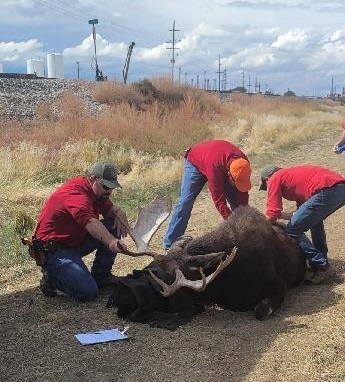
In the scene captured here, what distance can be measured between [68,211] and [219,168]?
1.92 m

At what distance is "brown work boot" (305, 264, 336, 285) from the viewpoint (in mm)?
6789

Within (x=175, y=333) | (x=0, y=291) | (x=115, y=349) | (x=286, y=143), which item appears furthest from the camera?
(x=286, y=143)

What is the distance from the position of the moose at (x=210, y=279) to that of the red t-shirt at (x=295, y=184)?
402 millimetres

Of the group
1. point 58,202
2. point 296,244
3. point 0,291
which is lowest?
point 0,291

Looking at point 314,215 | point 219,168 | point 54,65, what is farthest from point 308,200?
point 54,65

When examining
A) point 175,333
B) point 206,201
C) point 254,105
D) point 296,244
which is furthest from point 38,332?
point 254,105

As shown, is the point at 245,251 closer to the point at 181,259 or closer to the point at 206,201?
the point at 181,259

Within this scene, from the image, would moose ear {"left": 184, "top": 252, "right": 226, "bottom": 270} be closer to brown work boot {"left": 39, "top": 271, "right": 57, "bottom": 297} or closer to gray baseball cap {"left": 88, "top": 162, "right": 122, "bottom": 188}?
gray baseball cap {"left": 88, "top": 162, "right": 122, "bottom": 188}

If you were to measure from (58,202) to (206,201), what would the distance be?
598cm

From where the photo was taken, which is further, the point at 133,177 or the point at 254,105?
the point at 254,105

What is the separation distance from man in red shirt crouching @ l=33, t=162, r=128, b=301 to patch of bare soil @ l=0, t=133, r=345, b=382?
0.66ft

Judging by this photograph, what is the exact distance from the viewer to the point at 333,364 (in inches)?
181

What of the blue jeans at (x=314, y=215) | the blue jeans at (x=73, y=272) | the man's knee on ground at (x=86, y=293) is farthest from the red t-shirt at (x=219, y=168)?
the man's knee on ground at (x=86, y=293)

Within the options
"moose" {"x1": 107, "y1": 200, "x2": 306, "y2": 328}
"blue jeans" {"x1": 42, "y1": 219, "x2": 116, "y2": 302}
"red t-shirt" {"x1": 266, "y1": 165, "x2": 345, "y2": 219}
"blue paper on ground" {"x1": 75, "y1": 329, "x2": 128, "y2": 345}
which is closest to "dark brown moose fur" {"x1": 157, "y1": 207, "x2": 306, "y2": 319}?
"moose" {"x1": 107, "y1": 200, "x2": 306, "y2": 328}
